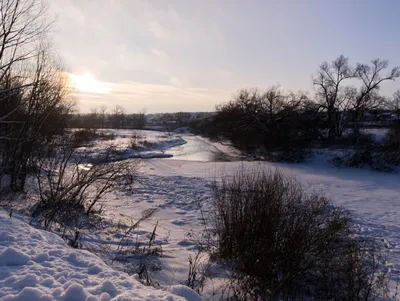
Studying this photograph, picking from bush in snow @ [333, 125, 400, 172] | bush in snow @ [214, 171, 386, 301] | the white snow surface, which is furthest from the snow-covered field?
bush in snow @ [333, 125, 400, 172]

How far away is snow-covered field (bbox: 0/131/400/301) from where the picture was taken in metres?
2.89

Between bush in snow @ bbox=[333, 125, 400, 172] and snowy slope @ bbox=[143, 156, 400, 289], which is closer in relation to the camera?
snowy slope @ bbox=[143, 156, 400, 289]

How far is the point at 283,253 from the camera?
17.3ft

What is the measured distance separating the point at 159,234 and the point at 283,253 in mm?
3635

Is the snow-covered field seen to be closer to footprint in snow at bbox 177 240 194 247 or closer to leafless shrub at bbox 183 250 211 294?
footprint in snow at bbox 177 240 194 247

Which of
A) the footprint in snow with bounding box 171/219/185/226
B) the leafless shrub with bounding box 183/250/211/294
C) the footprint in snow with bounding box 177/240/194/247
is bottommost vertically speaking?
the footprint in snow with bounding box 171/219/185/226

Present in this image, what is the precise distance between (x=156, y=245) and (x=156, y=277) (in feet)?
5.80

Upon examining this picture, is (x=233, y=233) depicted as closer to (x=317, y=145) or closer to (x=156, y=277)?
(x=156, y=277)

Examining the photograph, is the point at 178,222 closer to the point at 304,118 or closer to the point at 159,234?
the point at 159,234

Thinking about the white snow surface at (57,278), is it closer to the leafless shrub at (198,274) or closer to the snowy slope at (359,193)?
the leafless shrub at (198,274)

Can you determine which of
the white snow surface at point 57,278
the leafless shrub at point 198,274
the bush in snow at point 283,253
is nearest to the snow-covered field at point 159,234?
the white snow surface at point 57,278

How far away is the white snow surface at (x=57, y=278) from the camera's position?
8.73 feet

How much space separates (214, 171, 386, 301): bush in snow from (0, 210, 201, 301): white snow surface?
1.84 m

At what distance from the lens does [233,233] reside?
233 inches
